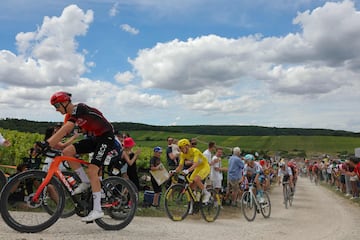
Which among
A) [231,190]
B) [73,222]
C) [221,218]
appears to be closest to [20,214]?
[73,222]

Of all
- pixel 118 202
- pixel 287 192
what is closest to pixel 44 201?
pixel 118 202

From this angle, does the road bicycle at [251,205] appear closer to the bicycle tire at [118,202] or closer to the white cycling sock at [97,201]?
the bicycle tire at [118,202]

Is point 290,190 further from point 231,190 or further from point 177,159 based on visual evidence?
point 177,159

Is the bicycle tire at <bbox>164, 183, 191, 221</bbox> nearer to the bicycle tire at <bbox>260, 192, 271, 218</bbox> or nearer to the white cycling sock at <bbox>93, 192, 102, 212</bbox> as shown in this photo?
the bicycle tire at <bbox>260, 192, 271, 218</bbox>

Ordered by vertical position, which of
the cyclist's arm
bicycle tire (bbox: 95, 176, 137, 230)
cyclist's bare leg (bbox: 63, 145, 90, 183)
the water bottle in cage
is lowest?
bicycle tire (bbox: 95, 176, 137, 230)

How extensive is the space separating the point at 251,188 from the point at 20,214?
7.78 m

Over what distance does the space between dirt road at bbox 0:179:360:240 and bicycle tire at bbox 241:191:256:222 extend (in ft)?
0.67

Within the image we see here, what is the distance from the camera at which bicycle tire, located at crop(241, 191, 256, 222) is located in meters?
12.1

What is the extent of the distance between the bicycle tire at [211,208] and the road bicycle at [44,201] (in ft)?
13.6

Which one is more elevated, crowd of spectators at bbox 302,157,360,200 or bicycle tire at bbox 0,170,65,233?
bicycle tire at bbox 0,170,65,233

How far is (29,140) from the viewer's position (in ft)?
47.0

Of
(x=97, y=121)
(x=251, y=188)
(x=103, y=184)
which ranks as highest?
(x=97, y=121)

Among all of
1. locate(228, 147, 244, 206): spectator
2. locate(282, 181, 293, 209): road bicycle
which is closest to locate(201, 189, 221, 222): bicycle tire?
locate(228, 147, 244, 206): spectator

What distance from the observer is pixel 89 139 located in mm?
6859
